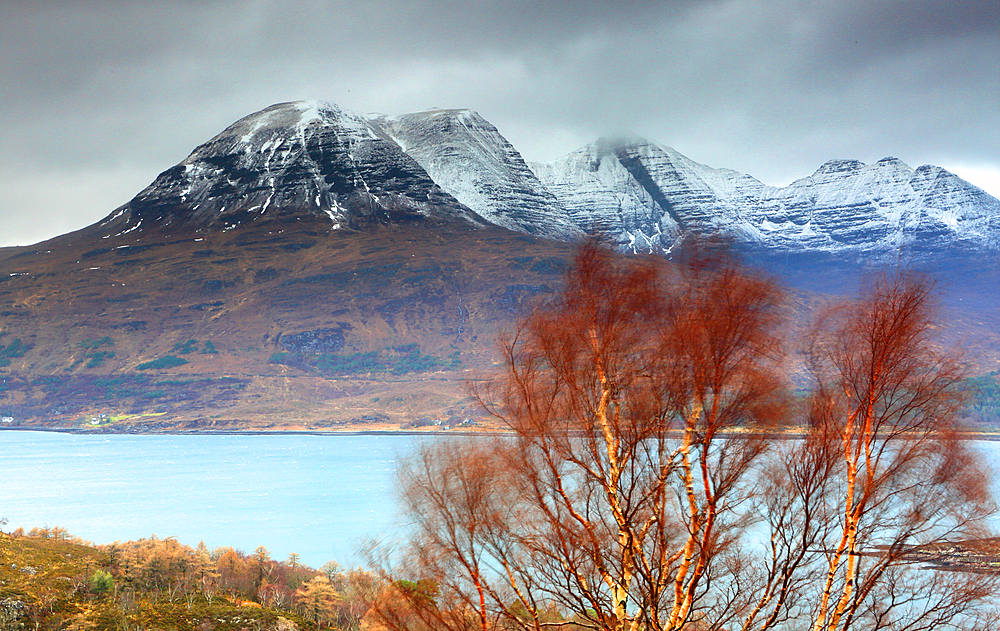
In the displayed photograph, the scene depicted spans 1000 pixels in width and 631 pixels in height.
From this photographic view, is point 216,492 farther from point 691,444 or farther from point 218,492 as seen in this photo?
point 691,444

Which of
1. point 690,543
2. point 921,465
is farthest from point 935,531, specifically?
point 690,543

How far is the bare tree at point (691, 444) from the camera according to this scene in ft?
21.6

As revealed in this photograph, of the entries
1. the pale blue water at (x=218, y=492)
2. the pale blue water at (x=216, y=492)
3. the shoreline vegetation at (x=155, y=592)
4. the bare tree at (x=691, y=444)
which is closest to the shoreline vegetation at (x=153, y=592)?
the shoreline vegetation at (x=155, y=592)

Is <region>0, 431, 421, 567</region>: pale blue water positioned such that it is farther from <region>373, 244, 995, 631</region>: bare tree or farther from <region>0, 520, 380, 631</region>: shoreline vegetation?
<region>373, 244, 995, 631</region>: bare tree

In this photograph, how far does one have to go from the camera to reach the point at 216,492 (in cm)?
9181

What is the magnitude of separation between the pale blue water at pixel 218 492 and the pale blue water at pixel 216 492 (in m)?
0.14

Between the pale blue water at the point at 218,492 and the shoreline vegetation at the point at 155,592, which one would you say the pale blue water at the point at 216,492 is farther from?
the shoreline vegetation at the point at 155,592

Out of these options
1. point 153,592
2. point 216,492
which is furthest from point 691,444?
point 216,492

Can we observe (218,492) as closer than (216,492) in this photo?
No

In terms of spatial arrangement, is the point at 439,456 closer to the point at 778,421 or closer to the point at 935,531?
the point at 778,421

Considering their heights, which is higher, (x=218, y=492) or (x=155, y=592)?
(x=155, y=592)

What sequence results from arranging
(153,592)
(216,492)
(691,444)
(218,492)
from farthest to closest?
(218,492) < (216,492) < (153,592) < (691,444)

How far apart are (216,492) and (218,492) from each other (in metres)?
0.22

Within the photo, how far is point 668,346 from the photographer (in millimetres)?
6801
